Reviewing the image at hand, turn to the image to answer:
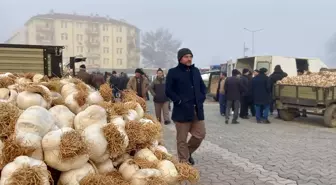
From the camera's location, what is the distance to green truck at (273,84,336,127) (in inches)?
417

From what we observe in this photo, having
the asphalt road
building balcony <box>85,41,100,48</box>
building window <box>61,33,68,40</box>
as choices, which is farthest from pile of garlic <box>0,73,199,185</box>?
building window <box>61,33,68,40</box>

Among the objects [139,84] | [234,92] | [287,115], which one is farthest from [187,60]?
[287,115]

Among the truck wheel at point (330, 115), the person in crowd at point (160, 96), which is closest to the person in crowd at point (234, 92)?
the person in crowd at point (160, 96)

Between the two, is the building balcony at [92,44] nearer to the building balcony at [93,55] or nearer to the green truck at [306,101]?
the building balcony at [93,55]

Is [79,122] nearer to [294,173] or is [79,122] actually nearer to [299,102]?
[294,173]

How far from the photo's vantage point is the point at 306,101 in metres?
11.1

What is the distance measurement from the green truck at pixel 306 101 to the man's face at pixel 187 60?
249 inches

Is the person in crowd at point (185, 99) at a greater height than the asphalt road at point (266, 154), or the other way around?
the person in crowd at point (185, 99)

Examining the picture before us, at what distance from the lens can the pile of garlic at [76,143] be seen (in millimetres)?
3006

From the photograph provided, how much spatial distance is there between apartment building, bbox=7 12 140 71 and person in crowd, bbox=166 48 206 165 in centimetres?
9567

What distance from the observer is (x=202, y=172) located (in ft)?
19.3

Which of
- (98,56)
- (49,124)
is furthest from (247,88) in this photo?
(98,56)

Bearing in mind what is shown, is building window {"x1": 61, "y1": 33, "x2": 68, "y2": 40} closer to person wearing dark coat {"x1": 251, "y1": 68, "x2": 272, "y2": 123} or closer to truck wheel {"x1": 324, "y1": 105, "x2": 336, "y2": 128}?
person wearing dark coat {"x1": 251, "y1": 68, "x2": 272, "y2": 123}

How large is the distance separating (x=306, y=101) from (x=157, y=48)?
9330cm
